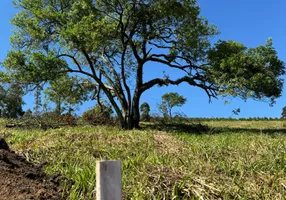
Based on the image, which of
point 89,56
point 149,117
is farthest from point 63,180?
point 149,117

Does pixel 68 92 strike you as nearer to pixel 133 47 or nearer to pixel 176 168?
pixel 133 47

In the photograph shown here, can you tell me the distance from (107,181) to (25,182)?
2143 millimetres

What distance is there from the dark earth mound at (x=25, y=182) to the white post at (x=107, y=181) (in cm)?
158

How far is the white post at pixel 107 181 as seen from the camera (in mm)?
2576

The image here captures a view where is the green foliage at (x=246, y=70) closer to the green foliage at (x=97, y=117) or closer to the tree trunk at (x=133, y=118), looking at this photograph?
the tree trunk at (x=133, y=118)

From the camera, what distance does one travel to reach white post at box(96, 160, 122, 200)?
2.58 meters

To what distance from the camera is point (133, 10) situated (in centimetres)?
1661

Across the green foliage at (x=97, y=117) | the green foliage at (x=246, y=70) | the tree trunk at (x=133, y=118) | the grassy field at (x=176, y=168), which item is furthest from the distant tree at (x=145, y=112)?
the grassy field at (x=176, y=168)

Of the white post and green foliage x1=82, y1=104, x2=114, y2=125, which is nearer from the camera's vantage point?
the white post

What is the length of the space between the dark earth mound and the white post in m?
1.58

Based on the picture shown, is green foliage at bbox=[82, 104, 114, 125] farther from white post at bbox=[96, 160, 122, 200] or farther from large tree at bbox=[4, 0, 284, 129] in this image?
white post at bbox=[96, 160, 122, 200]

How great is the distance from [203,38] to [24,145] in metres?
12.8

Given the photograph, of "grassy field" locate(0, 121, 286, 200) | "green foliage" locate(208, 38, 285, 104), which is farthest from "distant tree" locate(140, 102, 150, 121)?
"grassy field" locate(0, 121, 286, 200)

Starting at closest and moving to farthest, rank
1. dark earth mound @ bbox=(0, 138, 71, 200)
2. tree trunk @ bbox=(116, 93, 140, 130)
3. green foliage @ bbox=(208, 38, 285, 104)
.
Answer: dark earth mound @ bbox=(0, 138, 71, 200) → green foliage @ bbox=(208, 38, 285, 104) → tree trunk @ bbox=(116, 93, 140, 130)
